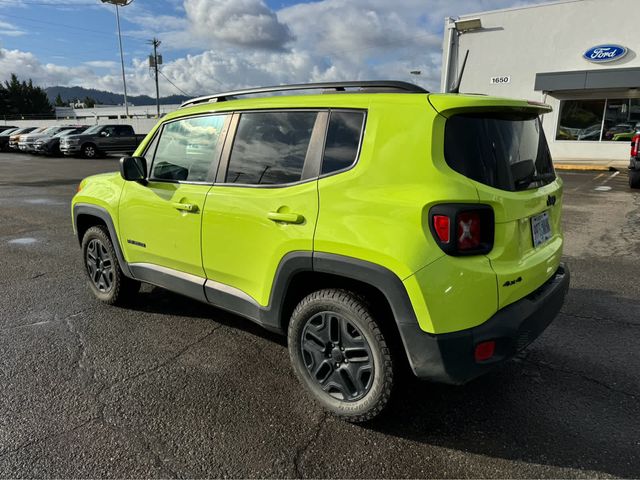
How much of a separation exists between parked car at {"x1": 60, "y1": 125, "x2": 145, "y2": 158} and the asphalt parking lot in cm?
2193

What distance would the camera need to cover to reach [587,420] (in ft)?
8.47

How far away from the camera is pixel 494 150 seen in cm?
235

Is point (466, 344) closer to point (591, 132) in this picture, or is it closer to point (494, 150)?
point (494, 150)

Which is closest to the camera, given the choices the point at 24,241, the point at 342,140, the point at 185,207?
the point at 342,140

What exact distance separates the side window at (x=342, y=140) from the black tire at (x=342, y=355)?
0.70 metres

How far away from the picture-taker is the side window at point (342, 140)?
2.47 m

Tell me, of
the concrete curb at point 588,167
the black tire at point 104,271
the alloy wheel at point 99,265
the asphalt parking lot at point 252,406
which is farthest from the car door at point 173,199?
the concrete curb at point 588,167

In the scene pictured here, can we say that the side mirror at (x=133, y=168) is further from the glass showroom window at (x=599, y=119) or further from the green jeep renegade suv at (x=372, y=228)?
the glass showroom window at (x=599, y=119)

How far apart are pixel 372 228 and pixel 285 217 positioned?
563 millimetres

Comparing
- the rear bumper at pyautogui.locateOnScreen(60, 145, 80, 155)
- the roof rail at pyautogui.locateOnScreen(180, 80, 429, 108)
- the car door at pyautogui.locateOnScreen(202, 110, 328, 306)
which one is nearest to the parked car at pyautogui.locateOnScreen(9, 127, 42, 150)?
the rear bumper at pyautogui.locateOnScreen(60, 145, 80, 155)

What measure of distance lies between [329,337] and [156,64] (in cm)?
5097

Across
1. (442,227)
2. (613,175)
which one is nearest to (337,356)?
(442,227)

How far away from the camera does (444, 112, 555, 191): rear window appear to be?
2.25 metres

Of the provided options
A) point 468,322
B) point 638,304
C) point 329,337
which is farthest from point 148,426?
point 638,304
